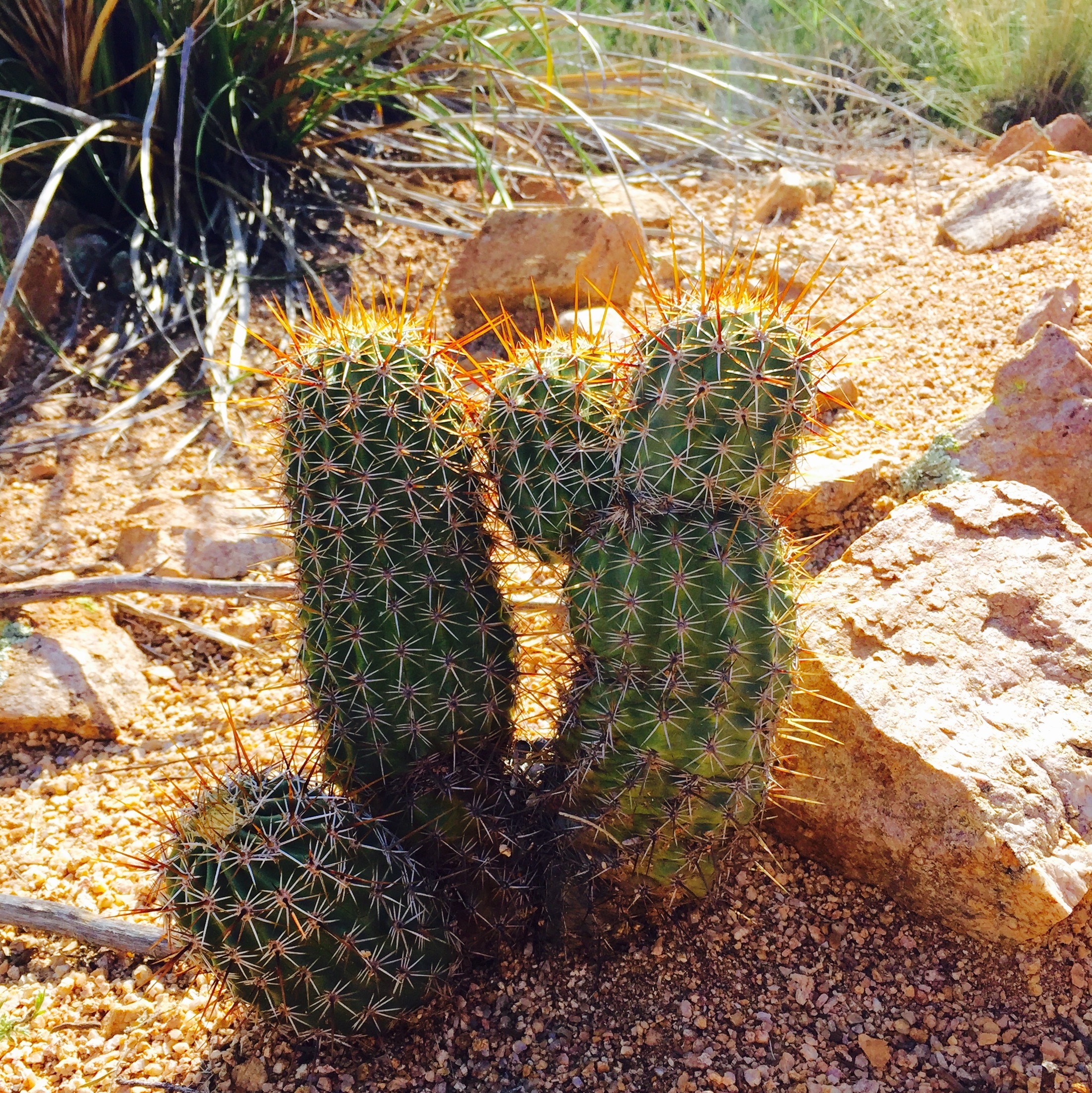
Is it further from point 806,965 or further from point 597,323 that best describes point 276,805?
point 597,323

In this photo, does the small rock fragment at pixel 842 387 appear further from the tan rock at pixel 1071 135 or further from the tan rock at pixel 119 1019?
the tan rock at pixel 119 1019

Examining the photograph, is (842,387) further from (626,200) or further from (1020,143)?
(1020,143)

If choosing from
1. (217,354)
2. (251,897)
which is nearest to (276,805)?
(251,897)

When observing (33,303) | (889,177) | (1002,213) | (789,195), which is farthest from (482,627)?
(889,177)

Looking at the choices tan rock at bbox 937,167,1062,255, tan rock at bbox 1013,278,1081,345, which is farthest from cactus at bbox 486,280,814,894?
tan rock at bbox 937,167,1062,255

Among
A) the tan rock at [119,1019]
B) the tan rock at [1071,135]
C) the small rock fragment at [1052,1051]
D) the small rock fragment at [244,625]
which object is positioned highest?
the tan rock at [1071,135]

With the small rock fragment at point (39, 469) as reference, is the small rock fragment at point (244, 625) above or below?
below

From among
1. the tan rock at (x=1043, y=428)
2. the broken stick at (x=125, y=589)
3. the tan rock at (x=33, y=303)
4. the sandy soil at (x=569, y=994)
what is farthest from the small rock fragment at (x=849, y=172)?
the broken stick at (x=125, y=589)
